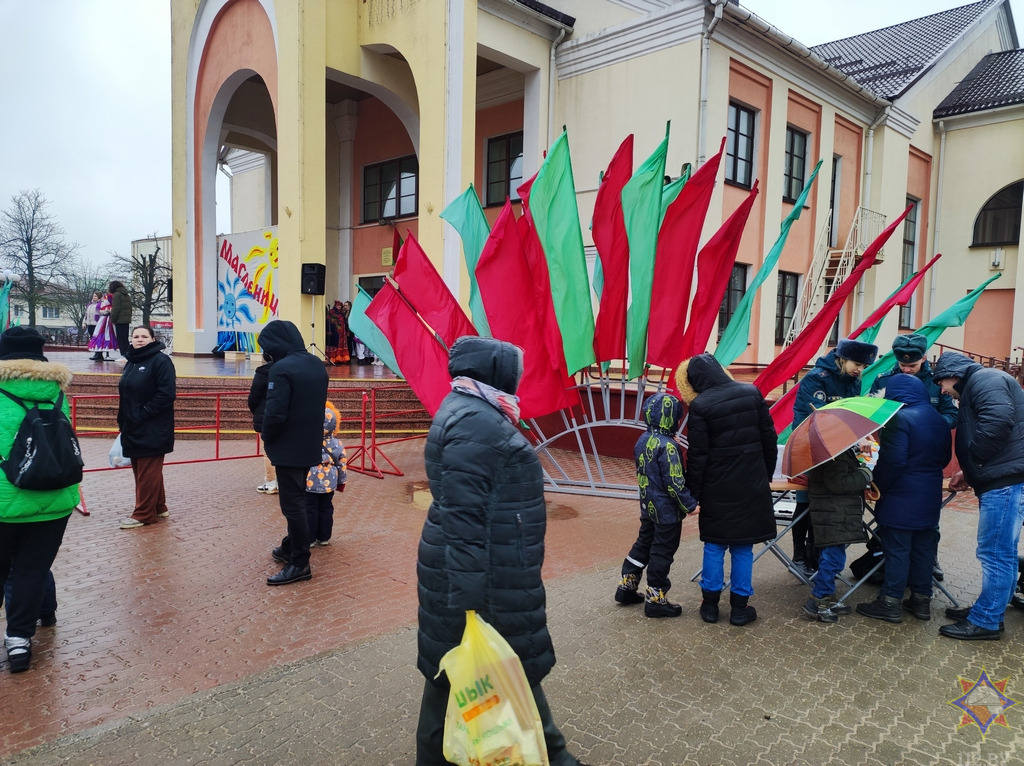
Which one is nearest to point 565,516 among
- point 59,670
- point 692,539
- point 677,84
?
point 692,539

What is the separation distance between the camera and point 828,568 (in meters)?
4.55

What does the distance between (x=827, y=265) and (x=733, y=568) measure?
1568 centimetres

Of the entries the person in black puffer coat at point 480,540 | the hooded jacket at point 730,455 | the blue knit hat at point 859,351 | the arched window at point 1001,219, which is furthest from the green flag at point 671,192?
the arched window at point 1001,219

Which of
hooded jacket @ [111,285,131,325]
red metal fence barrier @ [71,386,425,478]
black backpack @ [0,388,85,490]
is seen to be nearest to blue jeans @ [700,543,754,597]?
black backpack @ [0,388,85,490]

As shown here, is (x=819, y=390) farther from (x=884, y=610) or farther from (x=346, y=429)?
(x=346, y=429)

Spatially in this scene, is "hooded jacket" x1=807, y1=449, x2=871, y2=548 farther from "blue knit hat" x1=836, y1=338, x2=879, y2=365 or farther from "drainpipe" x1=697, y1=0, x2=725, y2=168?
"drainpipe" x1=697, y1=0, x2=725, y2=168

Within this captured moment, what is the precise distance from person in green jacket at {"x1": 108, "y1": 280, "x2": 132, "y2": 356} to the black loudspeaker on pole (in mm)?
3763

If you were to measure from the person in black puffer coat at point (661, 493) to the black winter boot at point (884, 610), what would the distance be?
1309mm

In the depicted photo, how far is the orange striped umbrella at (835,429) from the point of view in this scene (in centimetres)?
401

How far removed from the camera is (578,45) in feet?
49.4

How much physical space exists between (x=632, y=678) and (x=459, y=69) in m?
13.0

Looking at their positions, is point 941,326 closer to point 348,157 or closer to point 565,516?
point 565,516

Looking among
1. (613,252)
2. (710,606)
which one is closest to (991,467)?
(710,606)

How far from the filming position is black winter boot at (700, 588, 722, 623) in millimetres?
4434
